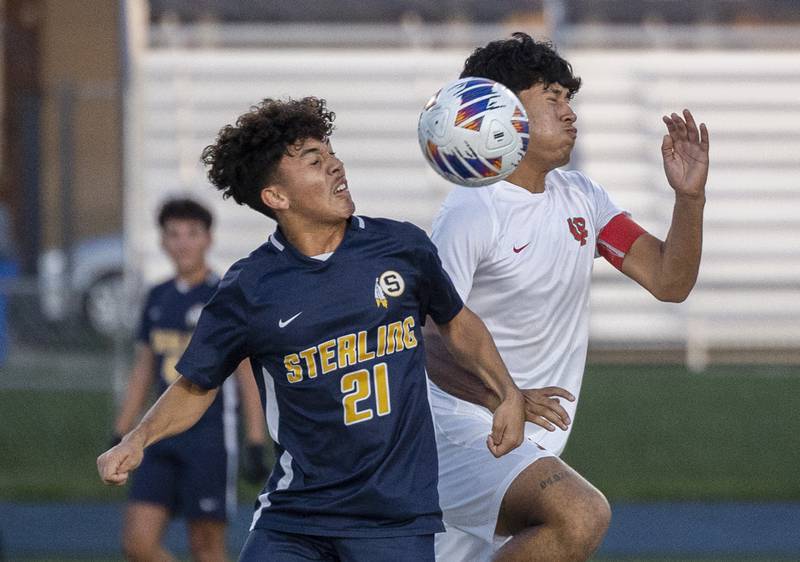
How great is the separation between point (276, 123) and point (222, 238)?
1241cm

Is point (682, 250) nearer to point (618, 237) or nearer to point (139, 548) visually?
point (618, 237)

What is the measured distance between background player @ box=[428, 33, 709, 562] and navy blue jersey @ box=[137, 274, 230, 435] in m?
2.54

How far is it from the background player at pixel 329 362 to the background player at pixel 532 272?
10.1 inches

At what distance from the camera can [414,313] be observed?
4566 millimetres

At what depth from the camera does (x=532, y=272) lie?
492 cm

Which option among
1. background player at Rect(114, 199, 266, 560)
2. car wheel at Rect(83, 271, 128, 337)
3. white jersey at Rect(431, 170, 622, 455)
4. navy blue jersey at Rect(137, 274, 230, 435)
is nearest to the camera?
white jersey at Rect(431, 170, 622, 455)

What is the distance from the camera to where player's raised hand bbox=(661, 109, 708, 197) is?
195 inches

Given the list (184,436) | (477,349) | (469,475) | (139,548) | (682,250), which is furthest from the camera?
(184,436)

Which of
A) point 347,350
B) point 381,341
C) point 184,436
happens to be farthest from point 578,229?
point 184,436

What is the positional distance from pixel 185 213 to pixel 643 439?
5.90 meters

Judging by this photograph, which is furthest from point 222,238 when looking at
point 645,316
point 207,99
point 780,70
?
point 780,70

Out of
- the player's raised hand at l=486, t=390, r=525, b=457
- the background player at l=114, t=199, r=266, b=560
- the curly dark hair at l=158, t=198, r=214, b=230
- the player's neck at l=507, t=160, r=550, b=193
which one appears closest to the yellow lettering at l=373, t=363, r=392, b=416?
the player's raised hand at l=486, t=390, r=525, b=457

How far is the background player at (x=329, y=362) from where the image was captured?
4.36 metres

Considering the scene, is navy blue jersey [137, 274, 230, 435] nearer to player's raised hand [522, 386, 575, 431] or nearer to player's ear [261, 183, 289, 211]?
player's ear [261, 183, 289, 211]
